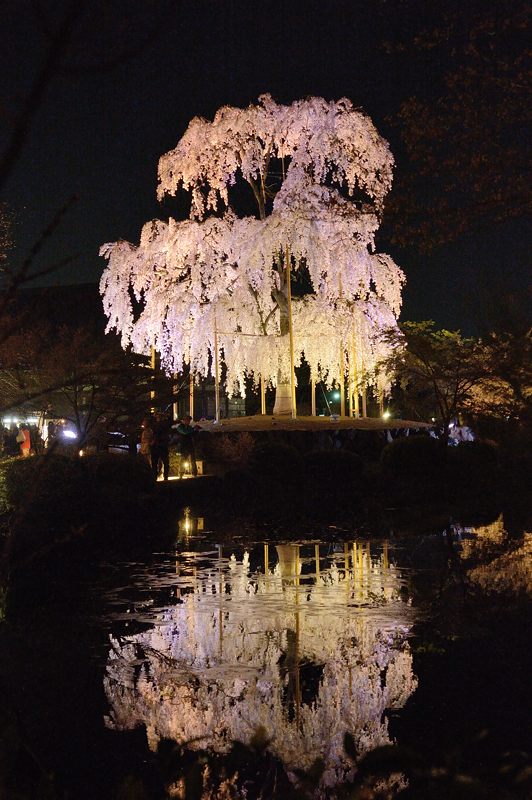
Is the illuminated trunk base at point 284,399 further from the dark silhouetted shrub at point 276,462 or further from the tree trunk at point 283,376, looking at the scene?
the dark silhouetted shrub at point 276,462

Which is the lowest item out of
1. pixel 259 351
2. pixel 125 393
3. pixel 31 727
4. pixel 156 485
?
pixel 31 727

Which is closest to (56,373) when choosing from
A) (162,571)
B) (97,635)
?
(162,571)

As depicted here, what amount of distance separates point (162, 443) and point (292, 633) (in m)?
17.0

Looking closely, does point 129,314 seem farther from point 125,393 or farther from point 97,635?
point 97,635

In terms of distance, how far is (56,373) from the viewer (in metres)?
25.0

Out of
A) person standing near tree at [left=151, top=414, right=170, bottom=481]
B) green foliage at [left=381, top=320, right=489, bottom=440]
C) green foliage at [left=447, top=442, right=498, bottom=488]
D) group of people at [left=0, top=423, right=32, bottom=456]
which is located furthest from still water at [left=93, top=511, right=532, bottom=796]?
green foliage at [left=381, top=320, right=489, bottom=440]

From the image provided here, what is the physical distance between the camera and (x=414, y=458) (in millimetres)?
30562

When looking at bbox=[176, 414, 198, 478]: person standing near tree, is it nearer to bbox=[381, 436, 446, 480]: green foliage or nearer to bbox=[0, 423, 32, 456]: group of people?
bbox=[0, 423, 32, 456]: group of people

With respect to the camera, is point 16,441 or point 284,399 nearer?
point 16,441

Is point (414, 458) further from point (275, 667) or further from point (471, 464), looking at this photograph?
point (275, 667)

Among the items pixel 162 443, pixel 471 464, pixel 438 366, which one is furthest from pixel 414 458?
pixel 162 443

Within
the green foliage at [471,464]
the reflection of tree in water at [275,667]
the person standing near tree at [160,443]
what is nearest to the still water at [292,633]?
the reflection of tree in water at [275,667]

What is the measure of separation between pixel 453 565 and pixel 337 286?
23.5 meters

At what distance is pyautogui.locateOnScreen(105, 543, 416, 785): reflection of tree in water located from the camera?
6.91 metres
